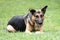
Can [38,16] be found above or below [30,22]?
above

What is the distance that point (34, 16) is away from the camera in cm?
1331

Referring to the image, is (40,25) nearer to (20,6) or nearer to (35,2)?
(20,6)

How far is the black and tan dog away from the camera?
13203 millimetres

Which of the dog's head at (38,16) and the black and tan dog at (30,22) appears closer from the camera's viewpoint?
the dog's head at (38,16)

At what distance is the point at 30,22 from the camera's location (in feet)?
44.2

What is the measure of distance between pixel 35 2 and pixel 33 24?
52.3ft

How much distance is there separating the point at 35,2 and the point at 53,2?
1.57 metres

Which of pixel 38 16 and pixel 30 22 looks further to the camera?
pixel 30 22

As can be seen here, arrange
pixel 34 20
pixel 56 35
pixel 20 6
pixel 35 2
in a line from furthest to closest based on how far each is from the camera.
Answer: pixel 35 2 < pixel 20 6 < pixel 34 20 < pixel 56 35

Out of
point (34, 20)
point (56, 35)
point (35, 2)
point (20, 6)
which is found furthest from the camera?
point (35, 2)

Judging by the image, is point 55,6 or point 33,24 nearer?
point 33,24

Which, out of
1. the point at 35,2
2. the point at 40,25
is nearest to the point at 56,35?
the point at 40,25

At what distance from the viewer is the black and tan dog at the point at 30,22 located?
13203 millimetres

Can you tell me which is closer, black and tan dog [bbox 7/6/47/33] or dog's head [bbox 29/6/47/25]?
dog's head [bbox 29/6/47/25]
